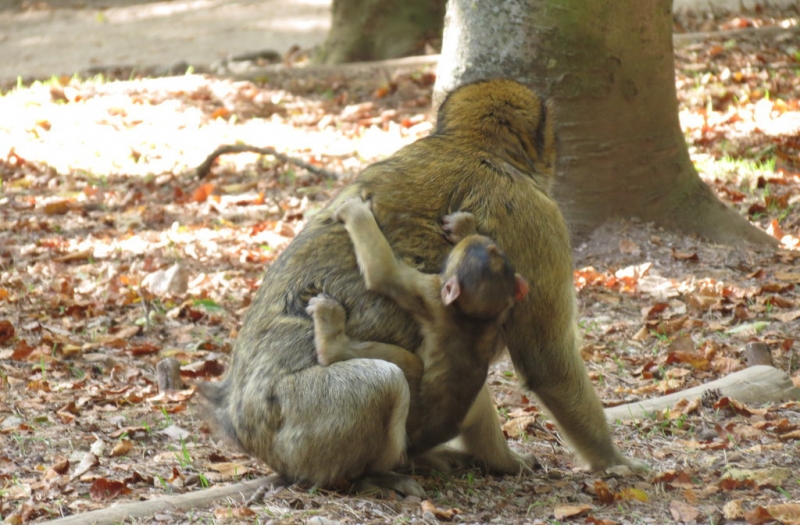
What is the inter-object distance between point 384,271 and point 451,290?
0.30m

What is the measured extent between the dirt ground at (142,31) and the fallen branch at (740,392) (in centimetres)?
1189

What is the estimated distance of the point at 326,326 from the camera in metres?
4.24

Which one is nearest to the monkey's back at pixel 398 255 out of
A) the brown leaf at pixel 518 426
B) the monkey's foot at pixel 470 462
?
the monkey's foot at pixel 470 462

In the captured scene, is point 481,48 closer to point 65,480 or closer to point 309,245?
point 309,245

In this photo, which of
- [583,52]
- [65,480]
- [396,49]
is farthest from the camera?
[396,49]

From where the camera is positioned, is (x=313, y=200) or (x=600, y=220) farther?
(x=313, y=200)

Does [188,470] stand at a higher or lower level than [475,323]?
lower

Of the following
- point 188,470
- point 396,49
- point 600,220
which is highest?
point 396,49

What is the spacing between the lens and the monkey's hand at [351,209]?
14.4 ft

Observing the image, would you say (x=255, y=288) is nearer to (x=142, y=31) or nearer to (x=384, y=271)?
(x=384, y=271)

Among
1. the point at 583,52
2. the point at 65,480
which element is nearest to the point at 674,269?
the point at 583,52

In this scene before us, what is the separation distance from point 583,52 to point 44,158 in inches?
255

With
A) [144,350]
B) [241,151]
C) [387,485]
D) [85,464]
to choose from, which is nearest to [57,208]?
[241,151]

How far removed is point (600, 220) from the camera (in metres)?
7.62
